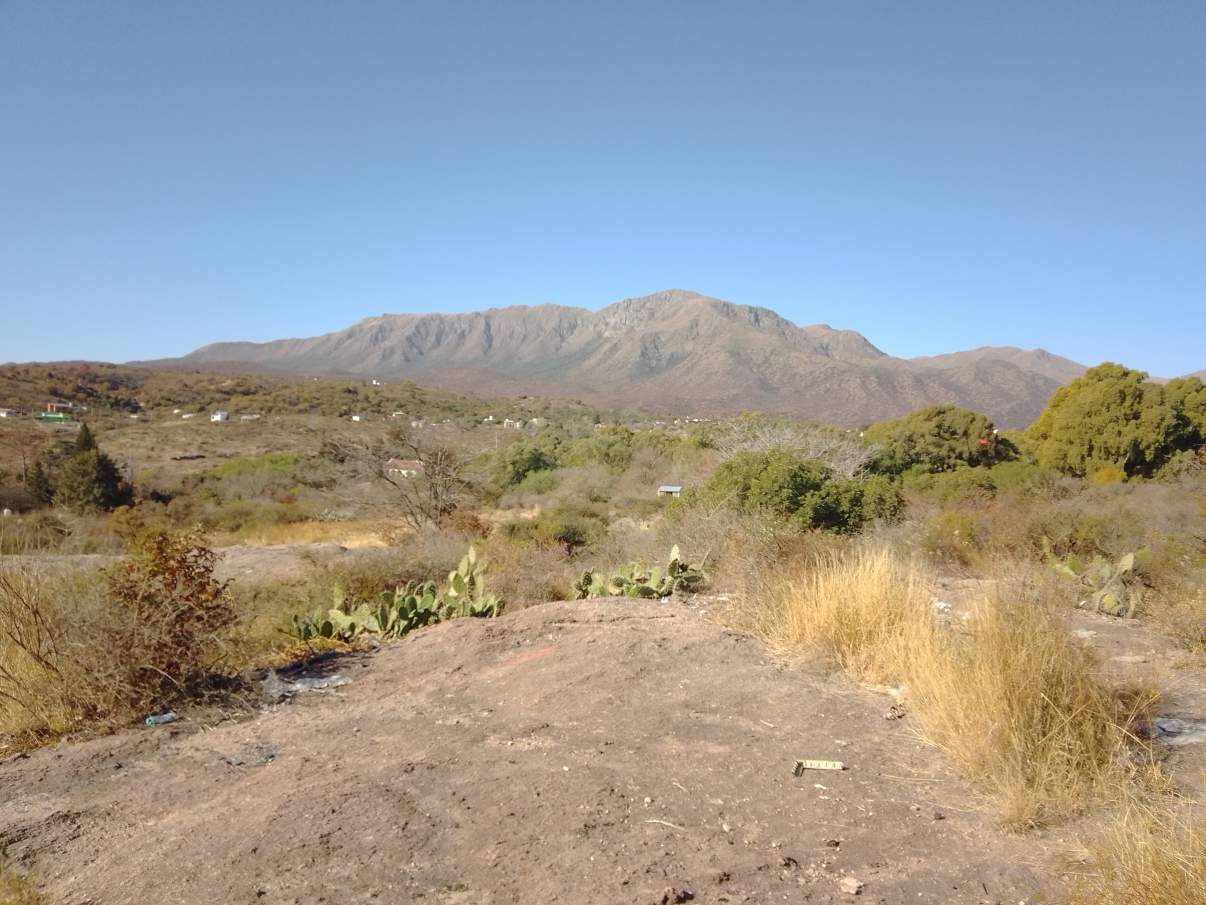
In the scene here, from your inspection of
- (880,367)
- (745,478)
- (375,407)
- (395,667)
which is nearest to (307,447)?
(375,407)

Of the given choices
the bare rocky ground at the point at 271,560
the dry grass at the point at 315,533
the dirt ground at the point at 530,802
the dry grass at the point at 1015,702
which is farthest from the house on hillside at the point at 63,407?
the dry grass at the point at 1015,702

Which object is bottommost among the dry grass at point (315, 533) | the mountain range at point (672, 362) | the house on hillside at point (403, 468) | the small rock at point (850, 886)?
the dry grass at point (315, 533)

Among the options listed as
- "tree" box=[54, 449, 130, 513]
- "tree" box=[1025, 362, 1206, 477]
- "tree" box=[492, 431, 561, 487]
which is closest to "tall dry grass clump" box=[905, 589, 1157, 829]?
"tree" box=[1025, 362, 1206, 477]

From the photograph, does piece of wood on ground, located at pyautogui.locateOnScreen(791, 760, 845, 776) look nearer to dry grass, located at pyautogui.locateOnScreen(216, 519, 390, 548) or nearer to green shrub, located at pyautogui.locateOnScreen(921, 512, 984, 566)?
green shrub, located at pyautogui.locateOnScreen(921, 512, 984, 566)

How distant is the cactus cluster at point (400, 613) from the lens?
7.89 meters

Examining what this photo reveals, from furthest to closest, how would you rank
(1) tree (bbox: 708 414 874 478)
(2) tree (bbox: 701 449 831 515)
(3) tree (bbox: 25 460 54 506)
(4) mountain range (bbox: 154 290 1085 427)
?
(4) mountain range (bbox: 154 290 1085 427) → (3) tree (bbox: 25 460 54 506) → (1) tree (bbox: 708 414 874 478) → (2) tree (bbox: 701 449 831 515)

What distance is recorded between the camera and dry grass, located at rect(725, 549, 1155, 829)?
3492 millimetres

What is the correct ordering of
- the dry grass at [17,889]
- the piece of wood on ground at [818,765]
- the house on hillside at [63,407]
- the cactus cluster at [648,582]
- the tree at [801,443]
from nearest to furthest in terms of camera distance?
1. the dry grass at [17,889]
2. the piece of wood on ground at [818,765]
3. the cactus cluster at [648,582]
4. the tree at [801,443]
5. the house on hillside at [63,407]

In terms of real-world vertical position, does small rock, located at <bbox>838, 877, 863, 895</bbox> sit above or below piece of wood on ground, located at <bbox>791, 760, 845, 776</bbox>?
above

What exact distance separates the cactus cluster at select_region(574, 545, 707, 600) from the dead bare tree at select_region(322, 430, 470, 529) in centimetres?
1120

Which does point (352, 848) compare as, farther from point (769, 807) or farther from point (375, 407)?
point (375, 407)

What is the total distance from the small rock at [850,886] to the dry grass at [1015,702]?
844 millimetres

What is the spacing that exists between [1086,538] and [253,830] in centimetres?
1155

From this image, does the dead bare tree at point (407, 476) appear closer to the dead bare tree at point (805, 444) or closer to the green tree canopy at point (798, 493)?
the dead bare tree at point (805, 444)
